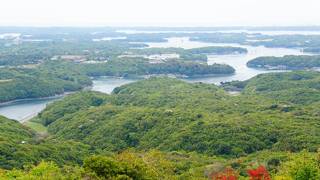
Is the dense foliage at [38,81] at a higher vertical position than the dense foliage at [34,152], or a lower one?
lower

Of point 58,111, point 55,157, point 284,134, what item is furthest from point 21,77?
point 284,134

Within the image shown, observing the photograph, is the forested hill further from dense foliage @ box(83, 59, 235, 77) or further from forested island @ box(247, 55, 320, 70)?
forested island @ box(247, 55, 320, 70)

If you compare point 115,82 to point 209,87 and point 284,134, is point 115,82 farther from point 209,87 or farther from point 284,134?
point 284,134

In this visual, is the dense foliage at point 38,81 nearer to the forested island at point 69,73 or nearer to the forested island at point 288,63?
the forested island at point 69,73

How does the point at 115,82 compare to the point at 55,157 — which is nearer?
the point at 55,157

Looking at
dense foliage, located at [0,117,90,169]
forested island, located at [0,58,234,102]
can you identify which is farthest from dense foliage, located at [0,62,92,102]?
dense foliage, located at [0,117,90,169]

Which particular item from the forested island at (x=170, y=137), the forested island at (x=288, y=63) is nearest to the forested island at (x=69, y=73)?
the forested island at (x=288, y=63)
